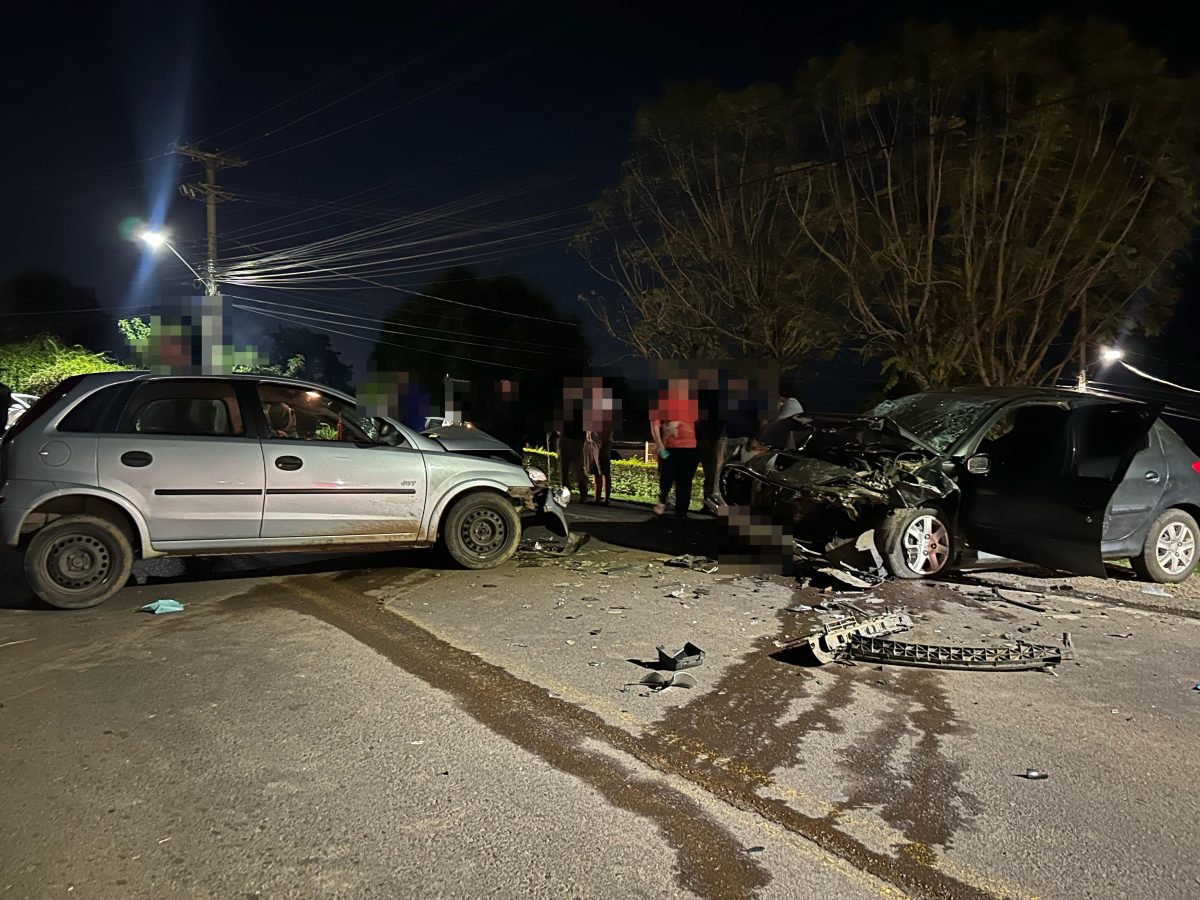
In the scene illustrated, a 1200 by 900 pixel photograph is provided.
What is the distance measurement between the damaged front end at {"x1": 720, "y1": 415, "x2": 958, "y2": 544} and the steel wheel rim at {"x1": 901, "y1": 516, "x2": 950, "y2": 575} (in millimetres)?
191

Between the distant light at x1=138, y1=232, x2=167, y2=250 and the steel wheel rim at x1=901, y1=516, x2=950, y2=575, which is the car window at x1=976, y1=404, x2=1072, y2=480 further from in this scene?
the distant light at x1=138, y1=232, x2=167, y2=250

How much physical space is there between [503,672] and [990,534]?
447 centimetres

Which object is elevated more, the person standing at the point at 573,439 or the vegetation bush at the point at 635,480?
the person standing at the point at 573,439

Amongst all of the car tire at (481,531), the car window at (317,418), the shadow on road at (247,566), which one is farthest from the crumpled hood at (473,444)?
the shadow on road at (247,566)

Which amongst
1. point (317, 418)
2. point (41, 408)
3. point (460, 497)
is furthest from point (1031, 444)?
point (41, 408)

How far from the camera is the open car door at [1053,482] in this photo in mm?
6113

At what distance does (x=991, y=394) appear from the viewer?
7473mm

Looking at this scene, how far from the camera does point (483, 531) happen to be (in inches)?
281

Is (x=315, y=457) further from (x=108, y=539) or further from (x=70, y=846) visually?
(x=70, y=846)

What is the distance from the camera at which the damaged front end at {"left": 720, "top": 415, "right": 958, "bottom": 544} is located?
683cm

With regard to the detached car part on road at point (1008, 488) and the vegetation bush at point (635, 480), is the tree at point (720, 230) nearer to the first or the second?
the vegetation bush at point (635, 480)

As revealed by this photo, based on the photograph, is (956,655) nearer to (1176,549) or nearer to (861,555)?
(861,555)

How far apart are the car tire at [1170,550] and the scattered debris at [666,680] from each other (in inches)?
193

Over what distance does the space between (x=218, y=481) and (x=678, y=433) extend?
5438 millimetres
